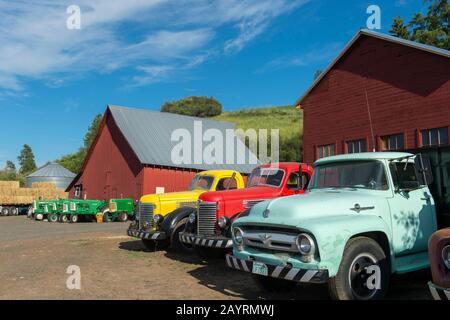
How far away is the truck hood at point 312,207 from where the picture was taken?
19.0 ft

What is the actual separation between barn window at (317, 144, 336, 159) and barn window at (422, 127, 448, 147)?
4291mm

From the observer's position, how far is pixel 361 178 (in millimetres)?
6742

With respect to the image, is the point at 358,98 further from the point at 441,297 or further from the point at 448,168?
the point at 441,297

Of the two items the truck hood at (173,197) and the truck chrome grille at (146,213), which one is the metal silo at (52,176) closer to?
the truck chrome grille at (146,213)

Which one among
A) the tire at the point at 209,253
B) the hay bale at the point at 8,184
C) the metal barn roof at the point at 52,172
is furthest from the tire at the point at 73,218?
the metal barn roof at the point at 52,172

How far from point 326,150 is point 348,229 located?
1529 centimetres

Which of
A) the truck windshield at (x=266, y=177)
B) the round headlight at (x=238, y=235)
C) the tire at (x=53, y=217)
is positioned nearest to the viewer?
the round headlight at (x=238, y=235)

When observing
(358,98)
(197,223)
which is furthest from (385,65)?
(197,223)

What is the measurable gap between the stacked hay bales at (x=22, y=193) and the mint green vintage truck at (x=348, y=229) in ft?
112

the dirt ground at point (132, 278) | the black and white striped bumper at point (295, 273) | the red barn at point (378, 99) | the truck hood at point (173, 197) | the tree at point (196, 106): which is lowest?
the dirt ground at point (132, 278)

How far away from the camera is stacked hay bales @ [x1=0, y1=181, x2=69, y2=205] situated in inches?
1410

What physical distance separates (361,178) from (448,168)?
1538 mm

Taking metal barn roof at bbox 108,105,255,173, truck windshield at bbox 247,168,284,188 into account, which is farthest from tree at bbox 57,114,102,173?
truck windshield at bbox 247,168,284,188

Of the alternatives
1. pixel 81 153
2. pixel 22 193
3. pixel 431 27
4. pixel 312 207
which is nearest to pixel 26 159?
pixel 81 153
